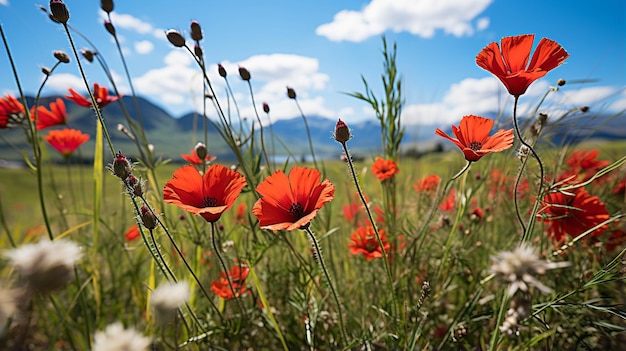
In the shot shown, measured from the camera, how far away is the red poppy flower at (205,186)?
0.55 metres

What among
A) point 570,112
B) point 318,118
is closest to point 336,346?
point 570,112

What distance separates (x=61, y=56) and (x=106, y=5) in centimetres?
17

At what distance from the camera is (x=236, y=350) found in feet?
3.11

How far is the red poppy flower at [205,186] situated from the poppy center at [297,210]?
86 millimetres

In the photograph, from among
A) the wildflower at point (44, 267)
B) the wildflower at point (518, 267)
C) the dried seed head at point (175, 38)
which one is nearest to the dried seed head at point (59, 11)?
the dried seed head at point (175, 38)

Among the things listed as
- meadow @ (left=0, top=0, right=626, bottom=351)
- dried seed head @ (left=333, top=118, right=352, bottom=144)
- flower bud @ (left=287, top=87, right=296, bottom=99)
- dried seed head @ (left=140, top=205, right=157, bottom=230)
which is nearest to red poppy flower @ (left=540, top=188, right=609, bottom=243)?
meadow @ (left=0, top=0, right=626, bottom=351)

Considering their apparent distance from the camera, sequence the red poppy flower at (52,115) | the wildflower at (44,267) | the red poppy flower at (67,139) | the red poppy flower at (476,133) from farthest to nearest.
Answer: the red poppy flower at (67,139)
the red poppy flower at (52,115)
the red poppy flower at (476,133)
the wildflower at (44,267)

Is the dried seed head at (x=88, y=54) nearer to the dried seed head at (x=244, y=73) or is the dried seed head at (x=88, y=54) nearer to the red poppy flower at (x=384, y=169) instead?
the dried seed head at (x=244, y=73)

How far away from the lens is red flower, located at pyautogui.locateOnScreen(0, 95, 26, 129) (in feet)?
2.76

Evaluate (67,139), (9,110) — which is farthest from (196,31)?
(67,139)

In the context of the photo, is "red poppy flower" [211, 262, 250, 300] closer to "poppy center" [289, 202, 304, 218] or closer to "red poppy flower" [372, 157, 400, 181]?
"poppy center" [289, 202, 304, 218]

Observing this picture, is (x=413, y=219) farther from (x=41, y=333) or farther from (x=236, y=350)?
(x=41, y=333)

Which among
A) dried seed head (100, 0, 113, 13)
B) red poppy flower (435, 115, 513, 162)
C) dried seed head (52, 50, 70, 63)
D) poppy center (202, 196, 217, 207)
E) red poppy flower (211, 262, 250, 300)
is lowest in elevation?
red poppy flower (211, 262, 250, 300)

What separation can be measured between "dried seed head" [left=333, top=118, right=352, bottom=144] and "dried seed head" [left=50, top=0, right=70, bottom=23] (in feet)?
1.34
